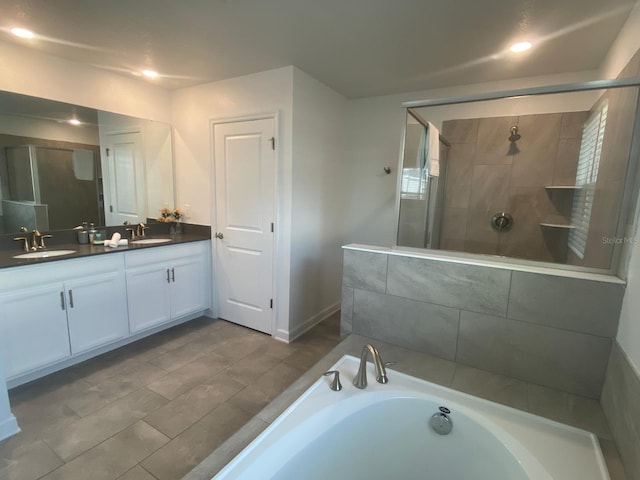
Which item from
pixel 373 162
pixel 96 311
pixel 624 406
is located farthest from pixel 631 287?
pixel 96 311

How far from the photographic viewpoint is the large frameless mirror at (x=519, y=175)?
1807mm

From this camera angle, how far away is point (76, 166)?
2.73 metres

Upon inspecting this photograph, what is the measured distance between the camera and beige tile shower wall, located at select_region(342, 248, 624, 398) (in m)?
1.54

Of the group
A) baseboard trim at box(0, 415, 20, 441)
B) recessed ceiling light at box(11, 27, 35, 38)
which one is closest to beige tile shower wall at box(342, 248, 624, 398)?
baseboard trim at box(0, 415, 20, 441)

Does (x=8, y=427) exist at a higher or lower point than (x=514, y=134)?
lower

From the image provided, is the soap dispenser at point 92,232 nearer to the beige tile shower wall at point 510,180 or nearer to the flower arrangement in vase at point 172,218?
the flower arrangement in vase at point 172,218

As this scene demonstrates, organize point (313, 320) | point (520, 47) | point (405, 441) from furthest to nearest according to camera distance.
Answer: point (313, 320), point (520, 47), point (405, 441)

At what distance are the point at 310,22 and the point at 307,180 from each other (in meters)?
1.27

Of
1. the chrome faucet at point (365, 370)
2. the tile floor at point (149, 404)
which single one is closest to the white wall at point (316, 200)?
the tile floor at point (149, 404)

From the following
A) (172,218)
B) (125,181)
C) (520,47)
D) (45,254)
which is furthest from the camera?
(172,218)

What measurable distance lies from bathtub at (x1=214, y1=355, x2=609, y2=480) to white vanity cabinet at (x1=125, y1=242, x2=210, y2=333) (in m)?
1.95

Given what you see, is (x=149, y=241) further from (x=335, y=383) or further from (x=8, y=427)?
(x=335, y=383)

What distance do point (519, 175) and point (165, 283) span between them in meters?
3.40

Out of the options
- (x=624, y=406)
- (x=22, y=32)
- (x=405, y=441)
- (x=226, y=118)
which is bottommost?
(x=405, y=441)
